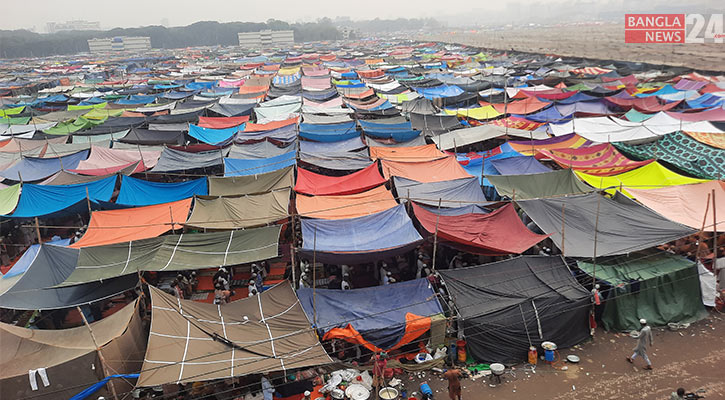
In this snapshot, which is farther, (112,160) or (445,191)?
(112,160)

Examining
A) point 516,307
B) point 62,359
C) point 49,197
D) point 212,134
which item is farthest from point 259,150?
point 516,307

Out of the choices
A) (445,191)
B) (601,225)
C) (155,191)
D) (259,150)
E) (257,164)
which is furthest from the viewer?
(259,150)

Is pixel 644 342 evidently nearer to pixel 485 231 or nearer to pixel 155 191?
pixel 485 231

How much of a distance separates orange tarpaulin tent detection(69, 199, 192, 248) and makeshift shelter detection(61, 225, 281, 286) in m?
0.74

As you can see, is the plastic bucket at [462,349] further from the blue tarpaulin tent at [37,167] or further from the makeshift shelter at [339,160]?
the blue tarpaulin tent at [37,167]

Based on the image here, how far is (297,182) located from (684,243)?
10.1 metres

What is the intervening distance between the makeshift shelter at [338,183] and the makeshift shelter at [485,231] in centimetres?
284

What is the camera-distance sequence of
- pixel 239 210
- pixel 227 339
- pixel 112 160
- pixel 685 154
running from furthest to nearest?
pixel 112 160, pixel 685 154, pixel 239 210, pixel 227 339

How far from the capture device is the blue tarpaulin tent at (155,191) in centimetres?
1313

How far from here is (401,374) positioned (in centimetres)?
816

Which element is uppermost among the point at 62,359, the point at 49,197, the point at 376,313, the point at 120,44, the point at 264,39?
the point at 120,44

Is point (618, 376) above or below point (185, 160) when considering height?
below

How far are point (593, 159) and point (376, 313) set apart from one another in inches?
415

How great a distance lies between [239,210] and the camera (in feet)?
38.1
